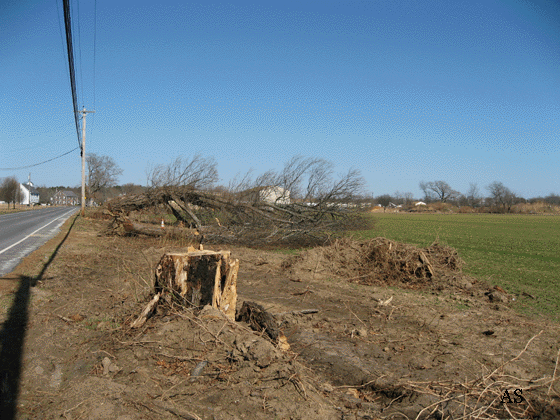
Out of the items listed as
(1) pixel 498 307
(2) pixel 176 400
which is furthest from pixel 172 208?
(2) pixel 176 400

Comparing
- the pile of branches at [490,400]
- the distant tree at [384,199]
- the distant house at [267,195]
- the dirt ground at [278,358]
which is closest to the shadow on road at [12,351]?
the dirt ground at [278,358]

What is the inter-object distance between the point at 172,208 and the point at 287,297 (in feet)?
39.5

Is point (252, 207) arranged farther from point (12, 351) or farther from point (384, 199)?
point (384, 199)

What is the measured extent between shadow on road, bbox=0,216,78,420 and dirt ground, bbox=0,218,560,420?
0.02 m

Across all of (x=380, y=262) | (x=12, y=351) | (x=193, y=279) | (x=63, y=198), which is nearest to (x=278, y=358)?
(x=193, y=279)

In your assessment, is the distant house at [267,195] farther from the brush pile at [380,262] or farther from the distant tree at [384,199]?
the distant tree at [384,199]

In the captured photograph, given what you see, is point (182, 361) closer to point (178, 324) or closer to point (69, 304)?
point (178, 324)

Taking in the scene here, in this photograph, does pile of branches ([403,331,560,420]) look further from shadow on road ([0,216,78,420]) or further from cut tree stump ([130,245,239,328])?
shadow on road ([0,216,78,420])

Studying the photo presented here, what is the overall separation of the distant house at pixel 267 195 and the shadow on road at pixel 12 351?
36.3ft

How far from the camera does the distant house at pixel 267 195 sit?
59.2 ft

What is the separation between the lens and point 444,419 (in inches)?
131

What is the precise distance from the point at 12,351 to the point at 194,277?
→ 86.8 inches

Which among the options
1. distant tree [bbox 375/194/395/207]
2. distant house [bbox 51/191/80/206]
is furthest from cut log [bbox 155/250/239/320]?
distant house [bbox 51/191/80/206]

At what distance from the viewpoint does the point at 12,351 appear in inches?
184
